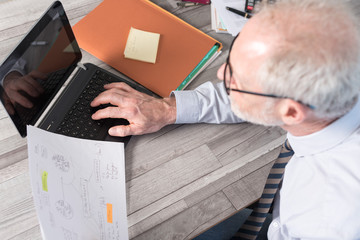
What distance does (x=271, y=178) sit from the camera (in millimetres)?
897

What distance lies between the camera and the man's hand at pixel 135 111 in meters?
0.93

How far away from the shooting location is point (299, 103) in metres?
0.66

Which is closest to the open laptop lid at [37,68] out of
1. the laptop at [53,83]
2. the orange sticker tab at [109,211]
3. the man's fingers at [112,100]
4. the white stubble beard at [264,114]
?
the laptop at [53,83]

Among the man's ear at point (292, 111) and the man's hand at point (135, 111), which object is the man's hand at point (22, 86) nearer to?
the man's hand at point (135, 111)

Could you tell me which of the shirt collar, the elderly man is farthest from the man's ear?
the shirt collar

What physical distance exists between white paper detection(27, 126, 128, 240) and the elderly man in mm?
104

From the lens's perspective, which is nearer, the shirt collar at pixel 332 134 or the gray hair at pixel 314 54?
the gray hair at pixel 314 54

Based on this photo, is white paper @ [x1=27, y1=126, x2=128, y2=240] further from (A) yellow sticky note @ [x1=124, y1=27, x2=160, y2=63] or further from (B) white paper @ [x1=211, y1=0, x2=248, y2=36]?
(B) white paper @ [x1=211, y1=0, x2=248, y2=36]

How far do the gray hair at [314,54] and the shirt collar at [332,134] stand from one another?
0.11m

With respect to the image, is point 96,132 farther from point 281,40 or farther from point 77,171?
point 281,40

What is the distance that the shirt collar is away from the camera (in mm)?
756

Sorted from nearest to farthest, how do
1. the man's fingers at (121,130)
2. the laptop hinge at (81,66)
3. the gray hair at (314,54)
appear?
1. the gray hair at (314,54)
2. the man's fingers at (121,130)
3. the laptop hinge at (81,66)

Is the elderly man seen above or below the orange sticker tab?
above

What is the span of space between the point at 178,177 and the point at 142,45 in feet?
1.55
